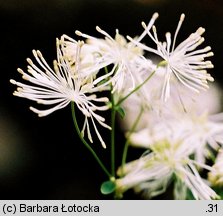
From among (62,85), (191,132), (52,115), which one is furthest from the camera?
(52,115)

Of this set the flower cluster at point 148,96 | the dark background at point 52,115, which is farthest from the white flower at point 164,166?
the dark background at point 52,115

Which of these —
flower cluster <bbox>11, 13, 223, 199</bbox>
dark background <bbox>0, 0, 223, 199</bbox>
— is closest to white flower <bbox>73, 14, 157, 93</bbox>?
flower cluster <bbox>11, 13, 223, 199</bbox>

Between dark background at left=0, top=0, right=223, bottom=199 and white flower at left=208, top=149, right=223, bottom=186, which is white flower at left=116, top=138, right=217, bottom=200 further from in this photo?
dark background at left=0, top=0, right=223, bottom=199

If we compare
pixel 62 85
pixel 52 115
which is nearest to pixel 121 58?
pixel 62 85

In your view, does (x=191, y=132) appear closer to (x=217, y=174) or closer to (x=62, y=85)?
(x=217, y=174)

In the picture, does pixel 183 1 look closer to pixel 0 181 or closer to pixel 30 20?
pixel 30 20

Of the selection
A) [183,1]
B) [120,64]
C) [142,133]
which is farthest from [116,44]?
[183,1]

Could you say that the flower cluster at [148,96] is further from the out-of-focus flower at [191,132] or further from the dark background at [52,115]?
the dark background at [52,115]
